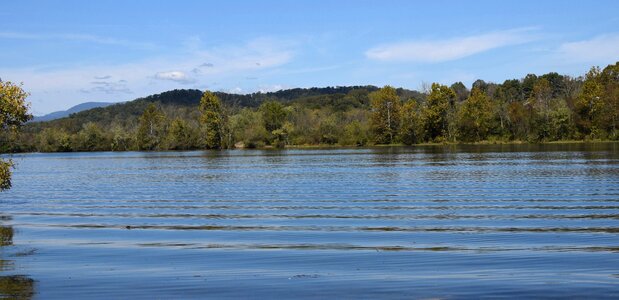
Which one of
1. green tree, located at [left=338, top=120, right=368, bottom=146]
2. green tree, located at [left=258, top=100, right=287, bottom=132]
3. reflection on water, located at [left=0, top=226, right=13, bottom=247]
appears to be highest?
green tree, located at [left=258, top=100, right=287, bottom=132]

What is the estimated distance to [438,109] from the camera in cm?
13662

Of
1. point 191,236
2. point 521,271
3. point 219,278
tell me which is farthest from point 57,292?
point 521,271

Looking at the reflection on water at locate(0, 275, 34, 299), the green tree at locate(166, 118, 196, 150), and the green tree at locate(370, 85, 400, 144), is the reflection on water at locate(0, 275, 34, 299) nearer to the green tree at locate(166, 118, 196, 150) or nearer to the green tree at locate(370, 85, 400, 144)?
the green tree at locate(370, 85, 400, 144)

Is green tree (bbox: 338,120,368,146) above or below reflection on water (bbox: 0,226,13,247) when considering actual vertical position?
above

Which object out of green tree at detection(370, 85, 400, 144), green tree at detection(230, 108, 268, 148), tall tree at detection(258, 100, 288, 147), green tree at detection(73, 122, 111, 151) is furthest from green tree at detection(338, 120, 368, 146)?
green tree at detection(73, 122, 111, 151)

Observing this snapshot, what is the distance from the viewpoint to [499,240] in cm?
1981

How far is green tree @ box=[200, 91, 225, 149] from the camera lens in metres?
158

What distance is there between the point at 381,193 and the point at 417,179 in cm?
1023

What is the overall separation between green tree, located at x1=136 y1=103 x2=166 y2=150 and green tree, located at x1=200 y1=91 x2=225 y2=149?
625 inches

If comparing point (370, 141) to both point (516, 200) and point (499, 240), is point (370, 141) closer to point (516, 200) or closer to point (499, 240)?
point (516, 200)

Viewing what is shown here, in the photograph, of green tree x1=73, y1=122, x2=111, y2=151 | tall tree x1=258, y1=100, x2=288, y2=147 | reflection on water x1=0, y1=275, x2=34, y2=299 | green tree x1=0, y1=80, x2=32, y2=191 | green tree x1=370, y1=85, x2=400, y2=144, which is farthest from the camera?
green tree x1=73, y1=122, x2=111, y2=151

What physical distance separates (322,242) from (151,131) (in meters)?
158

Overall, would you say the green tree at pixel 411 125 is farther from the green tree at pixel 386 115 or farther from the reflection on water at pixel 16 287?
the reflection on water at pixel 16 287

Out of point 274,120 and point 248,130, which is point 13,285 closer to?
point 248,130
